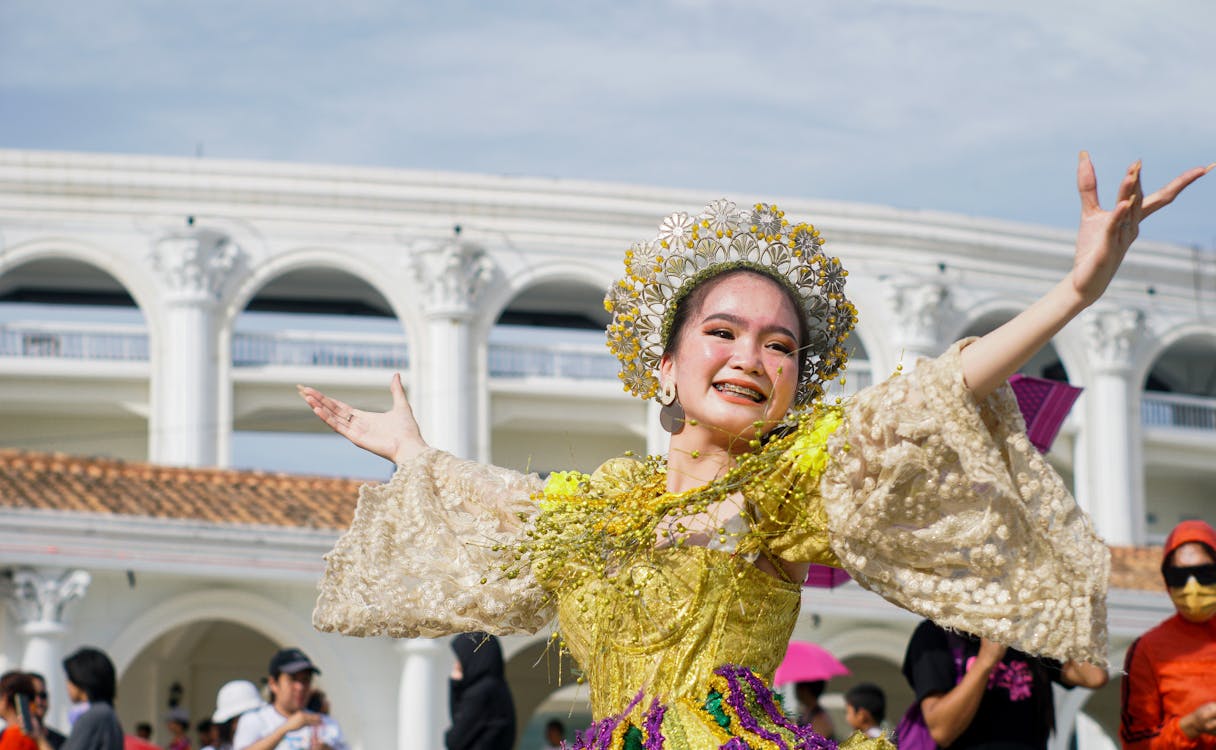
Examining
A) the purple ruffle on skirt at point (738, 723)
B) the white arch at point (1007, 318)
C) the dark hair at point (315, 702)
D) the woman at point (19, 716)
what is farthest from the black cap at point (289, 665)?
the white arch at point (1007, 318)

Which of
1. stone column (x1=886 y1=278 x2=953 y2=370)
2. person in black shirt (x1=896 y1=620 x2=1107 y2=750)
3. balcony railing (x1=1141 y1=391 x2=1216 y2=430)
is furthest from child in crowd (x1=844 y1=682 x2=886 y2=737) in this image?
balcony railing (x1=1141 y1=391 x2=1216 y2=430)

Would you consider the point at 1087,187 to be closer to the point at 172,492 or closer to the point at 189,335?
the point at 172,492

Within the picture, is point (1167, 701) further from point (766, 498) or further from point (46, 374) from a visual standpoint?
point (46, 374)

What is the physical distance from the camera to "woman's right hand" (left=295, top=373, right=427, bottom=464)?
3.98 m

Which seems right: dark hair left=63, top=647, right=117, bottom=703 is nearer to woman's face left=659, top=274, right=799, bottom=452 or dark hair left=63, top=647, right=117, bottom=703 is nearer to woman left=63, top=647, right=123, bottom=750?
woman left=63, top=647, right=123, bottom=750

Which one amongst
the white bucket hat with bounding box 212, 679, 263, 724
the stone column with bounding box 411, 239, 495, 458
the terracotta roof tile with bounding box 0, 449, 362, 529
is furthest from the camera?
the stone column with bounding box 411, 239, 495, 458

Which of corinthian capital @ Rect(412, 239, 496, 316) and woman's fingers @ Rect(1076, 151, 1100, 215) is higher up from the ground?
corinthian capital @ Rect(412, 239, 496, 316)

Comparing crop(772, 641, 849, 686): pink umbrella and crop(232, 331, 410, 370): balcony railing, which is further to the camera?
crop(232, 331, 410, 370): balcony railing

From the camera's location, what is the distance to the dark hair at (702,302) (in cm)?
353

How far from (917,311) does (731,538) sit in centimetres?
2412

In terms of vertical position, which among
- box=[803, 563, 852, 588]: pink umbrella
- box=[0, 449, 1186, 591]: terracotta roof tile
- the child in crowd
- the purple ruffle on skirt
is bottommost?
the purple ruffle on skirt

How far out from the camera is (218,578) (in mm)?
15758

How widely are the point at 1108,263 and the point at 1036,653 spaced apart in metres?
0.69

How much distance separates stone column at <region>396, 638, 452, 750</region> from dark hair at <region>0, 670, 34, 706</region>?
9.01m
